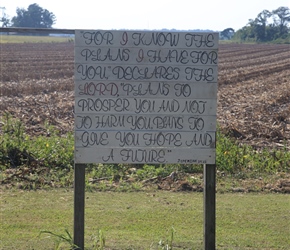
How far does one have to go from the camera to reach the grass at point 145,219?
6883 mm

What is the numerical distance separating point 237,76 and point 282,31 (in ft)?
280

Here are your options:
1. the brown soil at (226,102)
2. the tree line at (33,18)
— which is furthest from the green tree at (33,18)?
the brown soil at (226,102)

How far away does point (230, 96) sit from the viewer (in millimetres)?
22359

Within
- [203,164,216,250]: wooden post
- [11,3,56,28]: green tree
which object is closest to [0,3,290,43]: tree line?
[11,3,56,28]: green tree

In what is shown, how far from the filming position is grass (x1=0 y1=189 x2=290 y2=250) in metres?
6.88

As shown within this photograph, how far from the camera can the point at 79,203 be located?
616 centimetres

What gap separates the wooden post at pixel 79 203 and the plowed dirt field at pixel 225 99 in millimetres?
7393

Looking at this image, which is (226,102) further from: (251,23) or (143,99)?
(251,23)

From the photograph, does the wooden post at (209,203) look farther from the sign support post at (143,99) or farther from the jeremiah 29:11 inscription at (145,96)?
the jeremiah 29:11 inscription at (145,96)

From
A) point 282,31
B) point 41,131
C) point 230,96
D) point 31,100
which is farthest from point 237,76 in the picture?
point 282,31

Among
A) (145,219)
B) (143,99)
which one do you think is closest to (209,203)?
(143,99)

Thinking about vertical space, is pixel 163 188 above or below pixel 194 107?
below

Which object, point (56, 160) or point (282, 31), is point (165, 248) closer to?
point (56, 160)

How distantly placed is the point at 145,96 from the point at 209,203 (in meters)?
1.13
